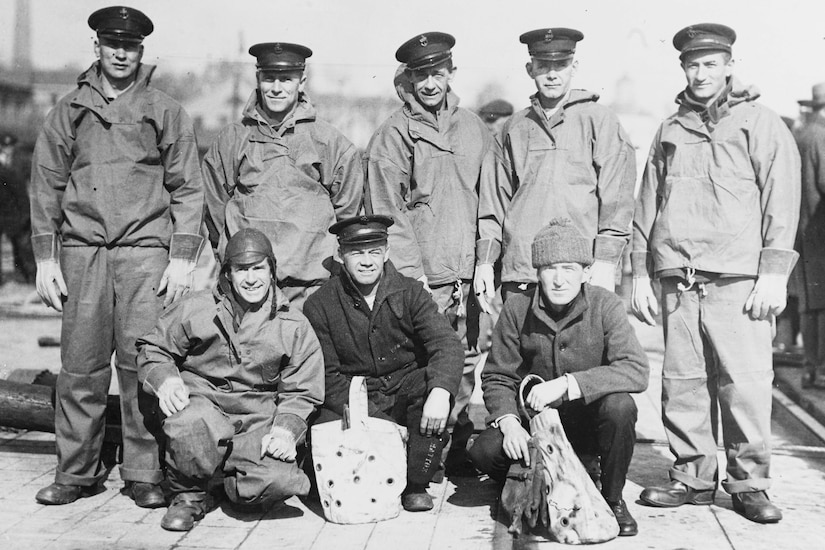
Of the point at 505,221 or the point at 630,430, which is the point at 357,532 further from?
the point at 505,221

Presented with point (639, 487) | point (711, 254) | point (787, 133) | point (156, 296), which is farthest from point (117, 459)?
point (787, 133)

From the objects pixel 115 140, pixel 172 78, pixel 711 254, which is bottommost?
pixel 711 254

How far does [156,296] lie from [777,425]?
4.11 metres

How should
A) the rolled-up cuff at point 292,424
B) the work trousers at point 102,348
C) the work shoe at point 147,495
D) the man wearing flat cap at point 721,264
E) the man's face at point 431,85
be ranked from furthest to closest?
the man's face at point 431,85, the work trousers at point 102,348, the work shoe at point 147,495, the man wearing flat cap at point 721,264, the rolled-up cuff at point 292,424

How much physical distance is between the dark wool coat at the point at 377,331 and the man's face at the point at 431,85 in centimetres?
101

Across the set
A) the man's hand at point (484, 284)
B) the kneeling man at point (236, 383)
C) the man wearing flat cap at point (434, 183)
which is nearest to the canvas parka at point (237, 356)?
the kneeling man at point (236, 383)

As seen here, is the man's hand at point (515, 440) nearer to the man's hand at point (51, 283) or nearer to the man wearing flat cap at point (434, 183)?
the man wearing flat cap at point (434, 183)

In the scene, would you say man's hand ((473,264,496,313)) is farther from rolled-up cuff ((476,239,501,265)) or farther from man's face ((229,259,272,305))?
man's face ((229,259,272,305))

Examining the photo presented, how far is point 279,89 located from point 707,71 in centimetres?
210

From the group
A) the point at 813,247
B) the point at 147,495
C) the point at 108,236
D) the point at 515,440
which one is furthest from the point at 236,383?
the point at 813,247

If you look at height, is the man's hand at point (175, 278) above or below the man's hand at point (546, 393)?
above

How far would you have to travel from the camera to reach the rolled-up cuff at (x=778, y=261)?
13.4ft

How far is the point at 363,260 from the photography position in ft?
14.2

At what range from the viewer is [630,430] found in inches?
153
